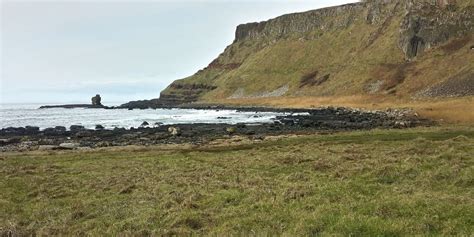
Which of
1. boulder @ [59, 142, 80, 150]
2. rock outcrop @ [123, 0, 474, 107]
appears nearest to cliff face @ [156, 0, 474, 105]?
rock outcrop @ [123, 0, 474, 107]

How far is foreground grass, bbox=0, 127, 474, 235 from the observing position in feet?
46.8

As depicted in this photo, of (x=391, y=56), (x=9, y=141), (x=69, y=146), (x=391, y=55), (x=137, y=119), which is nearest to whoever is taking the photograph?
(x=69, y=146)

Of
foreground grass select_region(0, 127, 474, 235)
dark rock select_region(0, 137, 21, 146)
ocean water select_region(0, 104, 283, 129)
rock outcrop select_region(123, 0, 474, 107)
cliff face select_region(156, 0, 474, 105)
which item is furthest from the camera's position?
rock outcrop select_region(123, 0, 474, 107)

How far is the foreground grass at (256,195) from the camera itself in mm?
14258

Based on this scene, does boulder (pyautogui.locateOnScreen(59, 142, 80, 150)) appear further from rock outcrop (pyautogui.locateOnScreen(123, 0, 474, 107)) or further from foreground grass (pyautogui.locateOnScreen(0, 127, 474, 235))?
rock outcrop (pyautogui.locateOnScreen(123, 0, 474, 107))

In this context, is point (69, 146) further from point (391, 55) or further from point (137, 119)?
point (391, 55)

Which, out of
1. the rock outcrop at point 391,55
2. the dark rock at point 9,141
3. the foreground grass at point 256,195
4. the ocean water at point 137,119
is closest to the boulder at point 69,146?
the dark rock at point 9,141

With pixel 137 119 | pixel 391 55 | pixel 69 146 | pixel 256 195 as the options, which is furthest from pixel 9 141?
pixel 391 55

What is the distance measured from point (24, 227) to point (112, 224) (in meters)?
3.46

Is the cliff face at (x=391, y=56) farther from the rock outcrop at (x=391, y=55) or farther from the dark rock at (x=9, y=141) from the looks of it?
the dark rock at (x=9, y=141)

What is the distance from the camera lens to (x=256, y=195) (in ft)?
62.7

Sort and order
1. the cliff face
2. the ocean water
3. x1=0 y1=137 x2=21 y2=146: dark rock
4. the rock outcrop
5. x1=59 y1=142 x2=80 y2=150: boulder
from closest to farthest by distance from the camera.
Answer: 1. x1=59 y1=142 x2=80 y2=150: boulder
2. x1=0 y1=137 x2=21 y2=146: dark rock
3. the ocean water
4. the cliff face
5. the rock outcrop

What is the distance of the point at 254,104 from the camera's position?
544ft

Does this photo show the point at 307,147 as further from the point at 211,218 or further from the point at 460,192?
the point at 211,218
